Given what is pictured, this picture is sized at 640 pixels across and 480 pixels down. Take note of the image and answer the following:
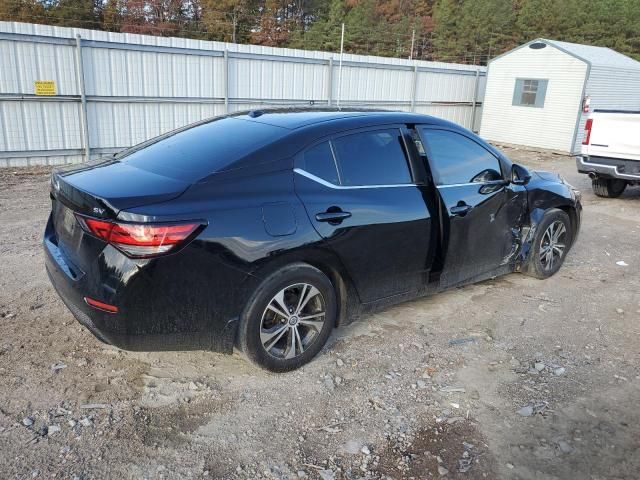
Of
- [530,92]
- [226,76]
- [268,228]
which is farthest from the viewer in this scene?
[530,92]

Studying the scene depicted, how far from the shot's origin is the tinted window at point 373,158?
3.61 m

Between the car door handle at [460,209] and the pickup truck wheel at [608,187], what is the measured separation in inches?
279

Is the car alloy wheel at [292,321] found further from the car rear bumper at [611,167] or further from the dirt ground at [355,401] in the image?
the car rear bumper at [611,167]

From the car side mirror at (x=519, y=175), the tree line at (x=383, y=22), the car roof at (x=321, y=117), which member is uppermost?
the tree line at (x=383, y=22)

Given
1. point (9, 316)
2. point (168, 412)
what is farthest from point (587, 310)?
point (9, 316)

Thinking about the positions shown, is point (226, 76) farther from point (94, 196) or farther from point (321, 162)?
point (94, 196)

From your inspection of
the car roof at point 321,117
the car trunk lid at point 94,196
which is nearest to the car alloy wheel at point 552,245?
the car roof at point 321,117

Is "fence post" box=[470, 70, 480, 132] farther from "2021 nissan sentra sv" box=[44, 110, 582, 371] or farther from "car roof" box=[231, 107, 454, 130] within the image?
"car roof" box=[231, 107, 454, 130]

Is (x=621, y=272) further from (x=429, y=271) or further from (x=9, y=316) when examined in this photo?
(x=9, y=316)

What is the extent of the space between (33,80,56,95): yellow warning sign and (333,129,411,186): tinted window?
9.30 meters

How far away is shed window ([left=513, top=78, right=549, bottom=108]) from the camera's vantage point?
1683 cm

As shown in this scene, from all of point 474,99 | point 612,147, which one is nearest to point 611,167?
point 612,147

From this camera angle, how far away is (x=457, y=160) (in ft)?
14.2

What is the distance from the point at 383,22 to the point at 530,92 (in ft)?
110
